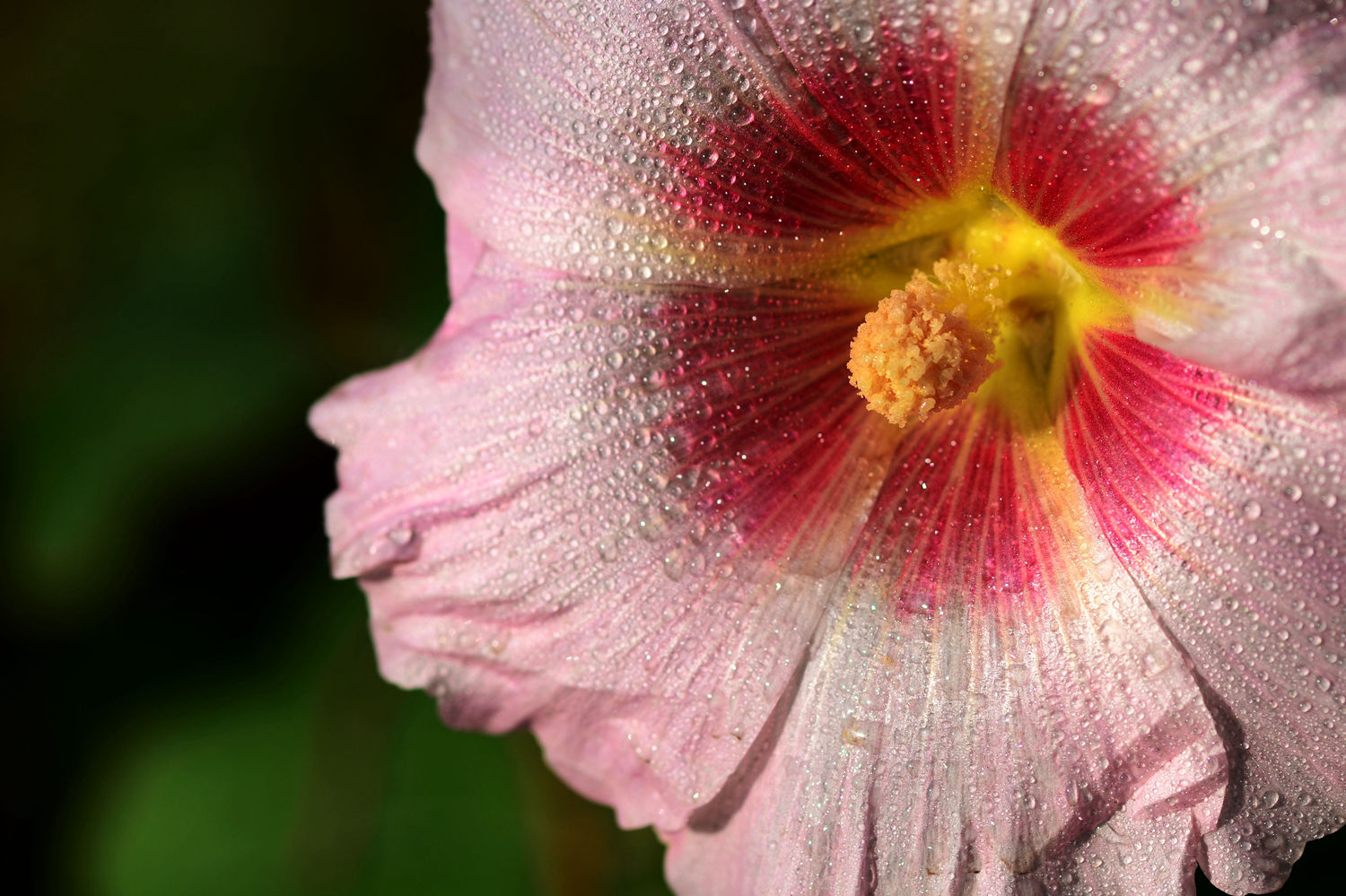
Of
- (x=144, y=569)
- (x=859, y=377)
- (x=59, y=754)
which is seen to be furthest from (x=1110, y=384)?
(x=59, y=754)

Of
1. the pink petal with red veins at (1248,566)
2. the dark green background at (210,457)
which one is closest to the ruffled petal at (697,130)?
the pink petal with red veins at (1248,566)

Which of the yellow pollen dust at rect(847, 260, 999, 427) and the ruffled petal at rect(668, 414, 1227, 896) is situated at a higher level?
the yellow pollen dust at rect(847, 260, 999, 427)

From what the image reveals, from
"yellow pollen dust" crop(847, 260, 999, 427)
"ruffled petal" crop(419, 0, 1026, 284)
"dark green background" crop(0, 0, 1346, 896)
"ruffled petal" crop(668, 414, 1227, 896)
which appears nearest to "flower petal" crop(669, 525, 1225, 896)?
"ruffled petal" crop(668, 414, 1227, 896)

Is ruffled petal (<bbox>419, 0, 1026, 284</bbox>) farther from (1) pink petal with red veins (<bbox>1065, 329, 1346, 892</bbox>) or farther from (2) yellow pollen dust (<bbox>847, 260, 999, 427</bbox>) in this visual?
(1) pink petal with red veins (<bbox>1065, 329, 1346, 892</bbox>)

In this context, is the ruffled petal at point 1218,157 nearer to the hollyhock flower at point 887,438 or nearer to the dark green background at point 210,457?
the hollyhock flower at point 887,438

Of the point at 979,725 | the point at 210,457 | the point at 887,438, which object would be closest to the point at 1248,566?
the point at 979,725

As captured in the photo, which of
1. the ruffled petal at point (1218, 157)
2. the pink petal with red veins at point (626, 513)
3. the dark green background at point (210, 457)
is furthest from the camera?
the dark green background at point (210, 457)

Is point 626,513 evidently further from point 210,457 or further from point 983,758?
point 210,457
